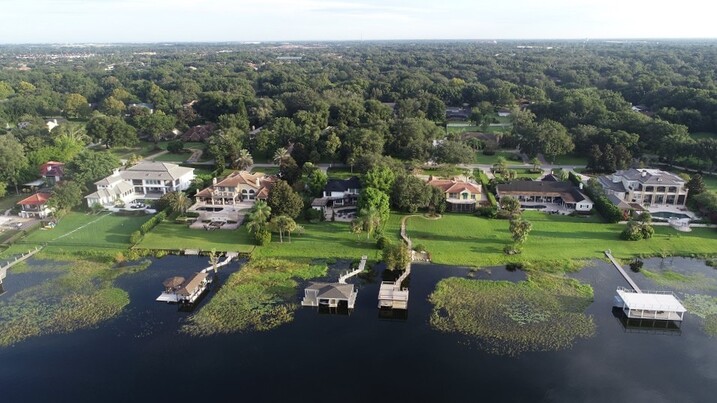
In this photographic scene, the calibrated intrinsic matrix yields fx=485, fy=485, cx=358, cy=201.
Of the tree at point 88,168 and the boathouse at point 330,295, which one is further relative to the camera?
the tree at point 88,168

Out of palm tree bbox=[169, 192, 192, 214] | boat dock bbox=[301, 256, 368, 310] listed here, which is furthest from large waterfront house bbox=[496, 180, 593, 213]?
palm tree bbox=[169, 192, 192, 214]

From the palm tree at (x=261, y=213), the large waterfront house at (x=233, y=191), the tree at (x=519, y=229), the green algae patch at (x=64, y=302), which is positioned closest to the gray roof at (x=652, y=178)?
the tree at (x=519, y=229)

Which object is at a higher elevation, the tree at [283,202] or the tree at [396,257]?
the tree at [283,202]

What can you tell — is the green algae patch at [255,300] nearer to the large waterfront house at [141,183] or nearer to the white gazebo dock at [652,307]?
the white gazebo dock at [652,307]

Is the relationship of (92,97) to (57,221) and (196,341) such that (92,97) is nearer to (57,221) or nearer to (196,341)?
(57,221)

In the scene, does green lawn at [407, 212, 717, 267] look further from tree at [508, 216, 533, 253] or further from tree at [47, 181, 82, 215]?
tree at [47, 181, 82, 215]

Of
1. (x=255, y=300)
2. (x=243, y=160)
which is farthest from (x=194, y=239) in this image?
(x=243, y=160)

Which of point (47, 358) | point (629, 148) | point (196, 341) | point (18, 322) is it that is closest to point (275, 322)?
point (196, 341)
